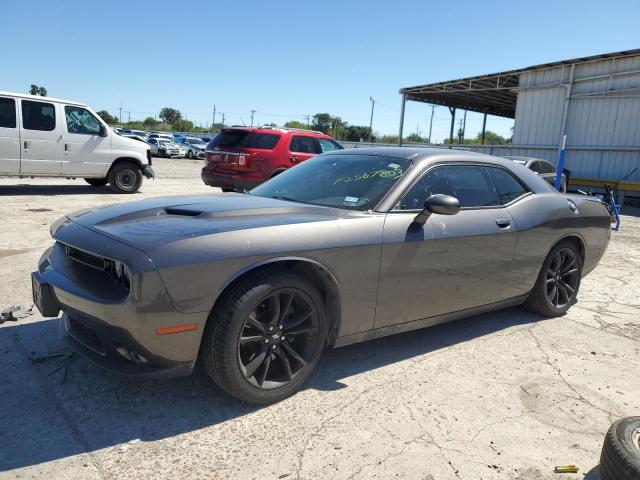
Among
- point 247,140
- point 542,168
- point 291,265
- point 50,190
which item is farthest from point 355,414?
point 542,168

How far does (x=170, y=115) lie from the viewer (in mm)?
115938

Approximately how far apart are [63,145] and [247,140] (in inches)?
158

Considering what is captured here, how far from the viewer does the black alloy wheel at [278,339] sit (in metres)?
2.79

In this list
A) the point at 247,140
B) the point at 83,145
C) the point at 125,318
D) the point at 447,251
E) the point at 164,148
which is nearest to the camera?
the point at 125,318

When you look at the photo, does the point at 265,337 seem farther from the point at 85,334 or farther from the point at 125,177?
the point at 125,177

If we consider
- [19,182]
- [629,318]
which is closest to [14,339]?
[629,318]

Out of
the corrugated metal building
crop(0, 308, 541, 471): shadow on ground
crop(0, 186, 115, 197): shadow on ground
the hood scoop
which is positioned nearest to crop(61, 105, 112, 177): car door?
crop(0, 186, 115, 197): shadow on ground

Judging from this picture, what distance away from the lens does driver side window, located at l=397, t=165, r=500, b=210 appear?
3561 mm

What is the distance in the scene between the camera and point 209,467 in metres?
2.34

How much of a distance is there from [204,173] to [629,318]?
8.21 metres

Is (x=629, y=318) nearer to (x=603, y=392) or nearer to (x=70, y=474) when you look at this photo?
(x=603, y=392)

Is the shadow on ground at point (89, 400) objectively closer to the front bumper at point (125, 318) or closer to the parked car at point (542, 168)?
the front bumper at point (125, 318)

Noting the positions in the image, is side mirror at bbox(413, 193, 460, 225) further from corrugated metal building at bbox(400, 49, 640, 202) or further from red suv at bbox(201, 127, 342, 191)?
corrugated metal building at bbox(400, 49, 640, 202)

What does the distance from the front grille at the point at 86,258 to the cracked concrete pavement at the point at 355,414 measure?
0.74m
